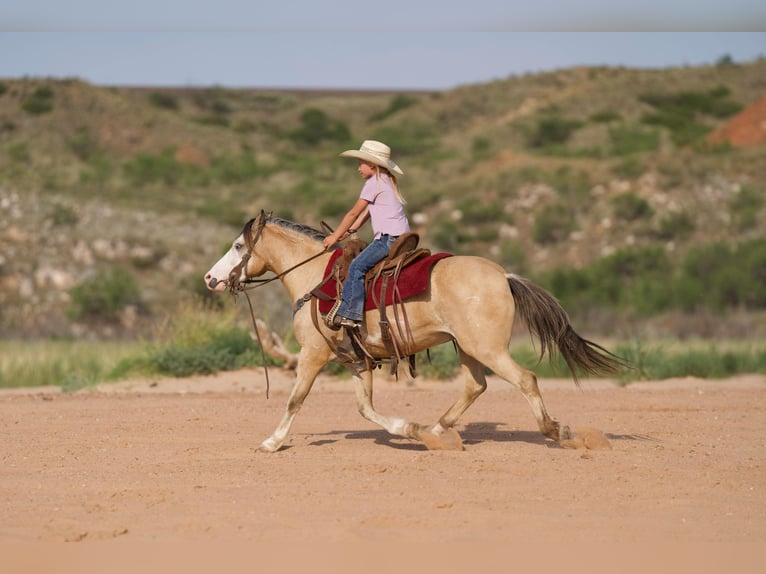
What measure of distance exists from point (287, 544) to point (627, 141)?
51.5m

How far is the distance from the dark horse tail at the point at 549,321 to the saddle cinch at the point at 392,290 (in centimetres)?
89

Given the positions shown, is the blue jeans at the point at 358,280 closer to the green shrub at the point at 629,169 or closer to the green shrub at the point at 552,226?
the green shrub at the point at 552,226

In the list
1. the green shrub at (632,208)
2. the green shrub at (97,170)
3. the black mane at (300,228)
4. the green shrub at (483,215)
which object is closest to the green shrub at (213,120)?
the green shrub at (97,170)

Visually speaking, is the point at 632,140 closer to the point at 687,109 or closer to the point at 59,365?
the point at 687,109

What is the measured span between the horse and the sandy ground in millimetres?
358

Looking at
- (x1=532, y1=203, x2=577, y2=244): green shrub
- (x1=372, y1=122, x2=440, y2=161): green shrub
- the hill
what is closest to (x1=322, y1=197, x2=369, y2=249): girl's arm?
the hill

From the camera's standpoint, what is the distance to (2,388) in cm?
1750

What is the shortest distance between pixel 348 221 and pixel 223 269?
4.28 ft

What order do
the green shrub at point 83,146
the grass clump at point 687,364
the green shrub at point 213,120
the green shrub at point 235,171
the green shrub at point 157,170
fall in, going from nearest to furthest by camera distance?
the grass clump at point 687,364
the green shrub at point 157,170
the green shrub at point 235,171
the green shrub at point 83,146
the green shrub at point 213,120

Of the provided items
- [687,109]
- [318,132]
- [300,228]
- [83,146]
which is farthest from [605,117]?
[300,228]

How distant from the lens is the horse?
9.22 meters

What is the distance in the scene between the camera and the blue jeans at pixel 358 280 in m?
9.51

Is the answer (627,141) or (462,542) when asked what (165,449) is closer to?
(462,542)

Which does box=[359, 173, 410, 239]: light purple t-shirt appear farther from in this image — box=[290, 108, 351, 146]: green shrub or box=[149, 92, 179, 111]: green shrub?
box=[149, 92, 179, 111]: green shrub
